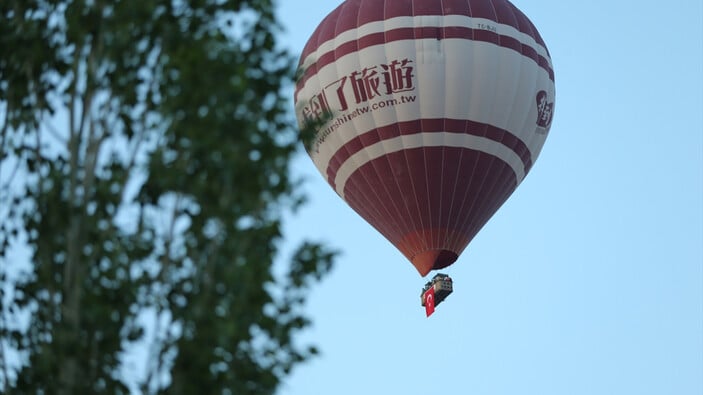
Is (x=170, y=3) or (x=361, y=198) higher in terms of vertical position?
(x=361, y=198)

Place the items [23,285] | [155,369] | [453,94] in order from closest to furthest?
[155,369], [23,285], [453,94]

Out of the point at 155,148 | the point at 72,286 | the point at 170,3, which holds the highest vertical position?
the point at 170,3

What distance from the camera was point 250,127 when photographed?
1577 centimetres

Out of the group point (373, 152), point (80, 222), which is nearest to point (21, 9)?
point (80, 222)

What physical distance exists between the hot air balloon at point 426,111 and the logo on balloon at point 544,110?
0.32 meters

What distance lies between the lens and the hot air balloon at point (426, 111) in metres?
35.5

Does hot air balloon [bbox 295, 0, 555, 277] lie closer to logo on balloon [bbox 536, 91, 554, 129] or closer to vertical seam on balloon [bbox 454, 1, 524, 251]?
vertical seam on balloon [bbox 454, 1, 524, 251]

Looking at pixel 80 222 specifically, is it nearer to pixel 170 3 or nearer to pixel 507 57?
pixel 170 3

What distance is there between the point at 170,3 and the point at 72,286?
349cm

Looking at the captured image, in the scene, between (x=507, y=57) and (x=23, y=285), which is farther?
(x=507, y=57)

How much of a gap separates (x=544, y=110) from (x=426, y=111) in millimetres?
3573

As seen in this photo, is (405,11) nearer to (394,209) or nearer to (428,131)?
(428,131)

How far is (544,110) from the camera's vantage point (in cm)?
3738

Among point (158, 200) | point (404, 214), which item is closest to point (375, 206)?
point (404, 214)
